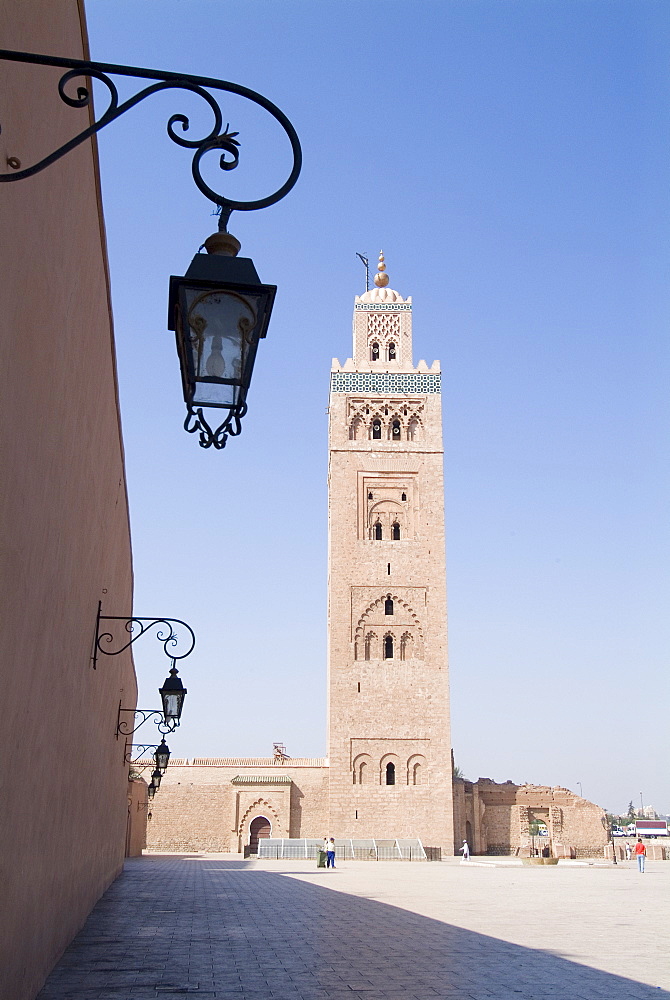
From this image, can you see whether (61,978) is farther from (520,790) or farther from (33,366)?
(520,790)

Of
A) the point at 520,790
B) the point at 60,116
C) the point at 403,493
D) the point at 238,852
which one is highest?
the point at 403,493

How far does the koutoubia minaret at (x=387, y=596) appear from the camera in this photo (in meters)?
26.8

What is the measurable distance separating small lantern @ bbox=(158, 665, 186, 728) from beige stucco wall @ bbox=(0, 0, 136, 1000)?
1914mm

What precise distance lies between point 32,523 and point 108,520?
14.8 ft

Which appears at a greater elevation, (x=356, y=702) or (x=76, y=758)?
(x=356, y=702)

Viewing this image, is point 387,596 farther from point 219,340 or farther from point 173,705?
point 219,340

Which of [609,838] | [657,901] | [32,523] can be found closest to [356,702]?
[609,838]

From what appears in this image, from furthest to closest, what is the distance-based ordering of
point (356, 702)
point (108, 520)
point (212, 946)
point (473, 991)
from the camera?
point (356, 702)
point (108, 520)
point (212, 946)
point (473, 991)

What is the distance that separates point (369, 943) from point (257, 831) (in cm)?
2118

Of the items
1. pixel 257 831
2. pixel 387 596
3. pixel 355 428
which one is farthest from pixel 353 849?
pixel 355 428

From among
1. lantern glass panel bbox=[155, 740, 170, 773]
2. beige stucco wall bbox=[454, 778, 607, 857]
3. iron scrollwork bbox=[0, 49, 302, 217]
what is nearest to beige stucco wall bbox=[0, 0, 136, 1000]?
iron scrollwork bbox=[0, 49, 302, 217]

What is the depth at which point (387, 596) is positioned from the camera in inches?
1126

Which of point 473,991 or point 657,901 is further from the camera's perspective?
point 657,901

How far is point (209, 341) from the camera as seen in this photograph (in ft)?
7.93
